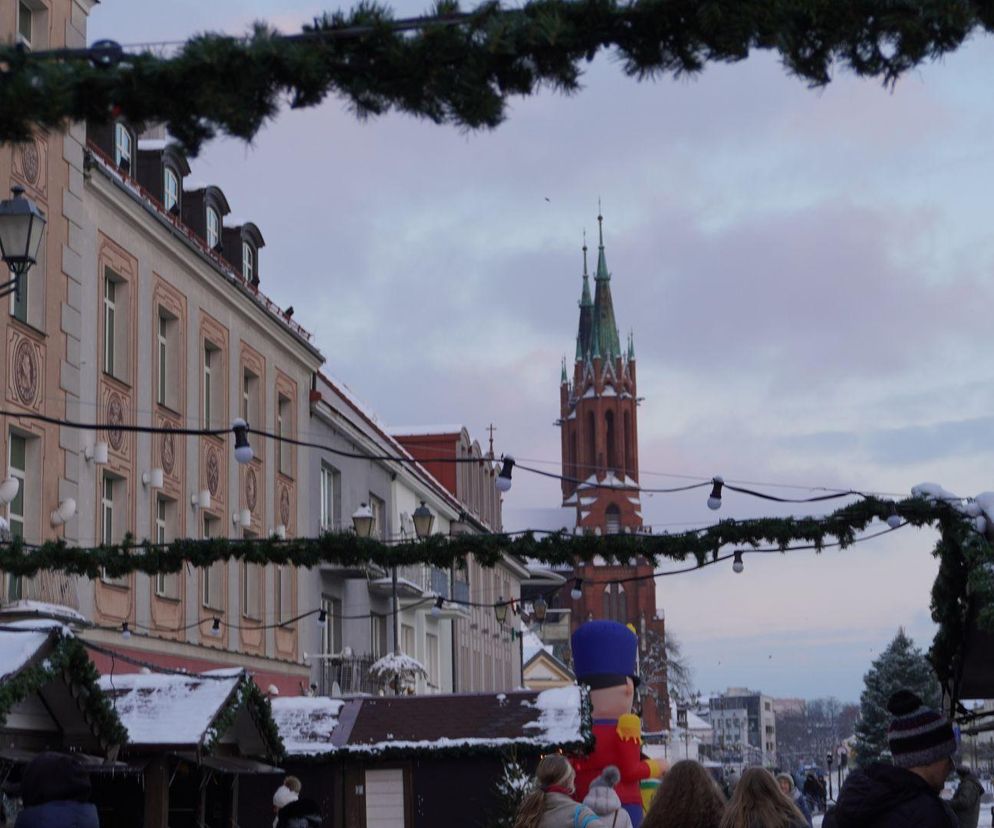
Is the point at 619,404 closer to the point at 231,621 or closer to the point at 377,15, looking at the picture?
the point at 231,621

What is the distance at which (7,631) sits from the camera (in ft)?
42.8

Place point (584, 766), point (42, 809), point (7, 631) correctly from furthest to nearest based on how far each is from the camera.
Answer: point (584, 766)
point (7, 631)
point (42, 809)

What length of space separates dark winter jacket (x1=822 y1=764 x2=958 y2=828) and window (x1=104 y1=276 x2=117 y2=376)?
21006 mm

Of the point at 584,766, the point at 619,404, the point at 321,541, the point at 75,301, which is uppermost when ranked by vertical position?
the point at 619,404

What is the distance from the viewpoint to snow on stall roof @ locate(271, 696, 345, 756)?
2453 centimetres

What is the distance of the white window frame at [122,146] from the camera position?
1084 inches

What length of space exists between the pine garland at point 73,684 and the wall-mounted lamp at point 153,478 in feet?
44.2

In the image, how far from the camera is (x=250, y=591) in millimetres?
32969

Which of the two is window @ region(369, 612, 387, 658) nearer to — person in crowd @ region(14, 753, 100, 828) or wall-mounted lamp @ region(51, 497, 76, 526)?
wall-mounted lamp @ region(51, 497, 76, 526)

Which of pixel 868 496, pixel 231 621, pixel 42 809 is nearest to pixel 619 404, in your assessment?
pixel 231 621

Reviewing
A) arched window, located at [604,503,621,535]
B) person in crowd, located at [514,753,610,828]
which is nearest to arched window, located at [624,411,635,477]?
arched window, located at [604,503,621,535]

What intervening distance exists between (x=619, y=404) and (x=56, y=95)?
144321 mm

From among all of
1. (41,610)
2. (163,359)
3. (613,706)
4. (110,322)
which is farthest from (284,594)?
(41,610)

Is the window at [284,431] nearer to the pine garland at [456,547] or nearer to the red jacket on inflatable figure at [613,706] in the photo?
the red jacket on inflatable figure at [613,706]
